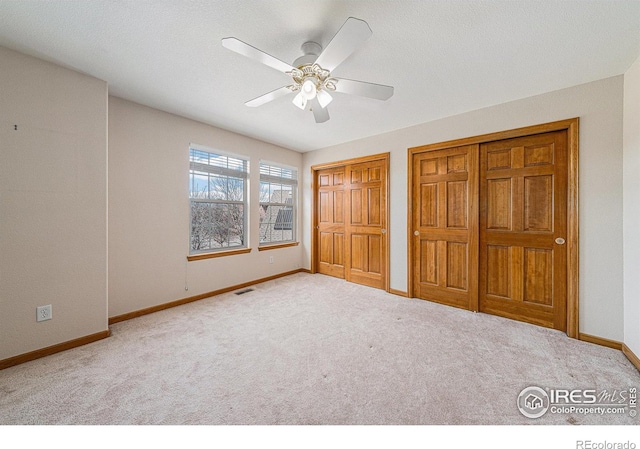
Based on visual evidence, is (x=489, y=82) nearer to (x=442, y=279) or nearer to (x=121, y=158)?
(x=442, y=279)

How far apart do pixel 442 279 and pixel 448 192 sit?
1.18 meters

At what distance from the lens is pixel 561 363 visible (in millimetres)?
2055

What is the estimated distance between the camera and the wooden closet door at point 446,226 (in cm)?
317

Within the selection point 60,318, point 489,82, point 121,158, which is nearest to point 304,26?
point 489,82

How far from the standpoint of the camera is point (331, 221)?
482cm

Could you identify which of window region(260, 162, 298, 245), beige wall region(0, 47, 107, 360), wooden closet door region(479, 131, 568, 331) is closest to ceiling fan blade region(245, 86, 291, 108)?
beige wall region(0, 47, 107, 360)

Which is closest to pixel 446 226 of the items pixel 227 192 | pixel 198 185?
pixel 227 192

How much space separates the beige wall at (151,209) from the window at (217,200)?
0.50 feet

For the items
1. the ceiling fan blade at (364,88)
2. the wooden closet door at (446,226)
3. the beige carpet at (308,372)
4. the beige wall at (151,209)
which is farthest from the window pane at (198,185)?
the wooden closet door at (446,226)

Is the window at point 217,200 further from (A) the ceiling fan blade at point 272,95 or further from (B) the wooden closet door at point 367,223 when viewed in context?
(B) the wooden closet door at point 367,223

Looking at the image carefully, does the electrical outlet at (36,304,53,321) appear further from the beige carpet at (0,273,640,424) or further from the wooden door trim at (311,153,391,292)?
the wooden door trim at (311,153,391,292)

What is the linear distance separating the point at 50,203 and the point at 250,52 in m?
2.18

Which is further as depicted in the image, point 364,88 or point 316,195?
point 316,195

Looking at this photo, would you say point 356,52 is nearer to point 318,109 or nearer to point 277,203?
point 318,109
